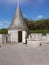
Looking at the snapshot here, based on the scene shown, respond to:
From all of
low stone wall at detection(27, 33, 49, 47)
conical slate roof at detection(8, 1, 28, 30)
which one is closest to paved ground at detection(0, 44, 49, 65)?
low stone wall at detection(27, 33, 49, 47)

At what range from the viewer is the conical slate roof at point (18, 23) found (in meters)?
19.5

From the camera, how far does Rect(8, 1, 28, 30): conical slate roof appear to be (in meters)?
19.5

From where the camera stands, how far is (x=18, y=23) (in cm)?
2006

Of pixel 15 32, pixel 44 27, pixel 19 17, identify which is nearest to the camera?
pixel 15 32

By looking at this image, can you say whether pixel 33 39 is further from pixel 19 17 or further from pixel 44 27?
pixel 44 27

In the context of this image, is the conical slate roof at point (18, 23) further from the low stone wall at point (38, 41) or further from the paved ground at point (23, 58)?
the paved ground at point (23, 58)

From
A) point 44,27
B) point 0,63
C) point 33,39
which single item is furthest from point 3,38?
point 44,27

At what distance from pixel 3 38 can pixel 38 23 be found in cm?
2920

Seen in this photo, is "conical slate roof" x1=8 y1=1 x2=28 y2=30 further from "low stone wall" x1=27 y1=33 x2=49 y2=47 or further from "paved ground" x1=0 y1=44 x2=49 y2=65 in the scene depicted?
"paved ground" x1=0 y1=44 x2=49 y2=65

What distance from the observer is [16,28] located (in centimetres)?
1934

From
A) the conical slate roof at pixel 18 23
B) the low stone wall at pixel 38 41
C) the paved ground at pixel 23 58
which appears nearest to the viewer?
the paved ground at pixel 23 58

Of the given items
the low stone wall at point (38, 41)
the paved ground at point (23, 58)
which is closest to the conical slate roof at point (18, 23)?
the low stone wall at point (38, 41)

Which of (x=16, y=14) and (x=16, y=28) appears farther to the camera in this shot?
(x=16, y=14)

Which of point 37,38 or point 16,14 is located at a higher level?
point 16,14
